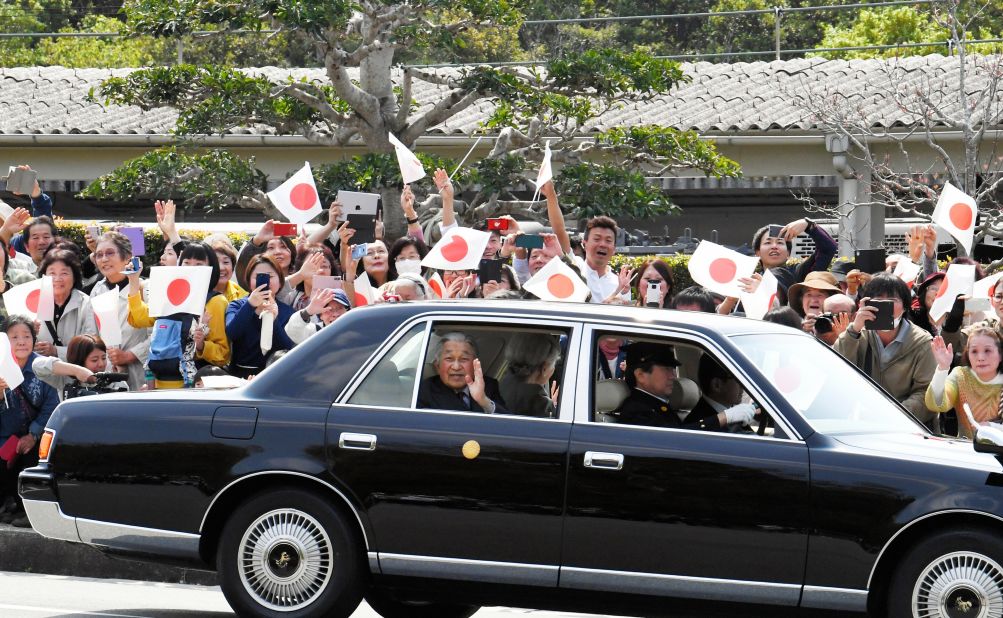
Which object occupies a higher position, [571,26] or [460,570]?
[571,26]

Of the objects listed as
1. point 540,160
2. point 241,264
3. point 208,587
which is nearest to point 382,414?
point 208,587

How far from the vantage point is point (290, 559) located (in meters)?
6.82

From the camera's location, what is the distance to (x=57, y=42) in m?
45.9

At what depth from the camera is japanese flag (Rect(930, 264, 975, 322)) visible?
9719 millimetres

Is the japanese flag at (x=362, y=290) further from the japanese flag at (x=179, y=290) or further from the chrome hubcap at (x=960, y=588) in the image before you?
the chrome hubcap at (x=960, y=588)

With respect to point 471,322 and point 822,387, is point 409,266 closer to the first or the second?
point 471,322

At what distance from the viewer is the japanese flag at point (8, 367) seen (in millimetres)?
9258

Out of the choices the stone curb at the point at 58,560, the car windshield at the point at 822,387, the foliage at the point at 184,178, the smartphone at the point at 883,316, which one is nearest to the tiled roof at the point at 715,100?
the foliage at the point at 184,178

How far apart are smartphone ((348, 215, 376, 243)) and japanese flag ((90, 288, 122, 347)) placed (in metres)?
1.90

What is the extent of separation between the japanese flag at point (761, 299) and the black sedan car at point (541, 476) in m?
2.65

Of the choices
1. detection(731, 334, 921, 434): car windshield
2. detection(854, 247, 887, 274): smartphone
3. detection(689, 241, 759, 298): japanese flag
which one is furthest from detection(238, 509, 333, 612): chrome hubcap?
detection(854, 247, 887, 274): smartphone

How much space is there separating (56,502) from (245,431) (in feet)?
3.25

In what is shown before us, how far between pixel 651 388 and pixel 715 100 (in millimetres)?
15372

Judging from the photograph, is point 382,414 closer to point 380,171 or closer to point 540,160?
point 380,171
